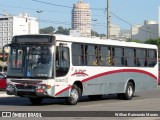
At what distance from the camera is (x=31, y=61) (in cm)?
2048

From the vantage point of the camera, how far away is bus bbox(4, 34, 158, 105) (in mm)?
20266

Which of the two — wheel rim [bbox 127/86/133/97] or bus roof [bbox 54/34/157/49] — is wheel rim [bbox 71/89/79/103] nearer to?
bus roof [bbox 54/34/157/49]

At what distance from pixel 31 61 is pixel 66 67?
1537 millimetres

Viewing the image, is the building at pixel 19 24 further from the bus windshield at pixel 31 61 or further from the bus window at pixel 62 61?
the bus window at pixel 62 61

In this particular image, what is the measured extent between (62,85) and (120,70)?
209 inches

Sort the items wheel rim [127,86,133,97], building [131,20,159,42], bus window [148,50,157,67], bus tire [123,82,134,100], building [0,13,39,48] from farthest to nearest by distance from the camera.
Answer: building [131,20,159,42], building [0,13,39,48], bus window [148,50,157,67], wheel rim [127,86,133,97], bus tire [123,82,134,100]

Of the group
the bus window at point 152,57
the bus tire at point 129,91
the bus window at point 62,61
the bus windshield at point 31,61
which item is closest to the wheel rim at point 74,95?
the bus window at point 62,61

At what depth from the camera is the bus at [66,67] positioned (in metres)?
20.3

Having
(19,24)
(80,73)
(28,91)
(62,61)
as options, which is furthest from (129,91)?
(19,24)

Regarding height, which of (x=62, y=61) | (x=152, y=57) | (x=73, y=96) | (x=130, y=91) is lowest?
(x=130, y=91)

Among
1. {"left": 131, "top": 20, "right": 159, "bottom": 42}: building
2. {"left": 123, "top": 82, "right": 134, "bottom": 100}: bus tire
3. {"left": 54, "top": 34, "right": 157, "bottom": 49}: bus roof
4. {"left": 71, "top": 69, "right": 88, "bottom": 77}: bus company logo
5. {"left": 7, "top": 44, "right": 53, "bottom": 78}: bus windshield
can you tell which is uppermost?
{"left": 131, "top": 20, "right": 159, "bottom": 42}: building

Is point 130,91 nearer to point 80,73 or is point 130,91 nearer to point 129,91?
point 129,91

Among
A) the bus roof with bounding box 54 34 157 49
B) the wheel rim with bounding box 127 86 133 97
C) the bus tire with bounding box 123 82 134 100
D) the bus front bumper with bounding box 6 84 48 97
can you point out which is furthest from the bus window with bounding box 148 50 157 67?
the bus front bumper with bounding box 6 84 48 97

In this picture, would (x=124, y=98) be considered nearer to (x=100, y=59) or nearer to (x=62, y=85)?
(x=100, y=59)
